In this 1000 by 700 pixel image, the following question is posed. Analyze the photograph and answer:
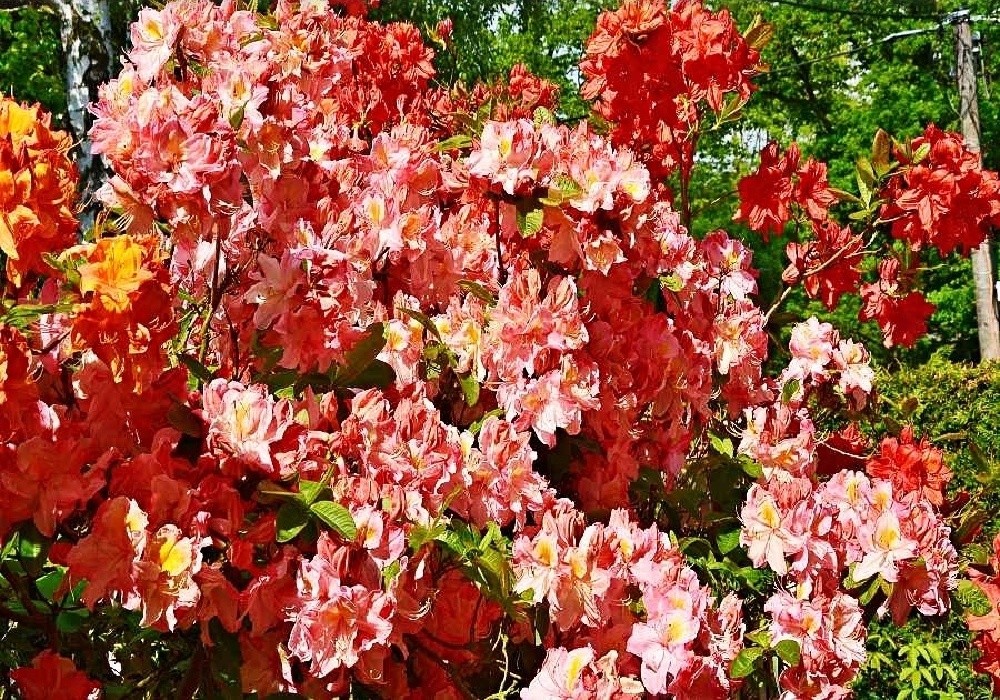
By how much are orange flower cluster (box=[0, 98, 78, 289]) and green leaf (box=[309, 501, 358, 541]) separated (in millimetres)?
422

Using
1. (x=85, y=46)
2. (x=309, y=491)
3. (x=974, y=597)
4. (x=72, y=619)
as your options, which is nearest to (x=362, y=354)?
(x=309, y=491)

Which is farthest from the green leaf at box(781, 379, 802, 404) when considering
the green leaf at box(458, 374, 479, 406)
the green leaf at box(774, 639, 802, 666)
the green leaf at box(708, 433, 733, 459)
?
the green leaf at box(458, 374, 479, 406)

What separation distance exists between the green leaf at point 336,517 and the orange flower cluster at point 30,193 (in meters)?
0.42

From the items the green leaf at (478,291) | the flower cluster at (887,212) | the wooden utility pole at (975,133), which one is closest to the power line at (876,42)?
the wooden utility pole at (975,133)

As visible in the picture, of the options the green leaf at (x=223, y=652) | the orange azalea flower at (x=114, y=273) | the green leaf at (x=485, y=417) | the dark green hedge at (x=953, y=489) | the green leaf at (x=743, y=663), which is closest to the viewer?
the orange azalea flower at (x=114, y=273)

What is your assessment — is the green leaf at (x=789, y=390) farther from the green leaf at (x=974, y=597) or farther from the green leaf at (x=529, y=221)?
the green leaf at (x=529, y=221)

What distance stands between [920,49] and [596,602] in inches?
709

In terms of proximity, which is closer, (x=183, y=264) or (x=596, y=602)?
(x=596, y=602)

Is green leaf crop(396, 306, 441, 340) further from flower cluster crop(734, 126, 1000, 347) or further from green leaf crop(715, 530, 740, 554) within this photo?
flower cluster crop(734, 126, 1000, 347)

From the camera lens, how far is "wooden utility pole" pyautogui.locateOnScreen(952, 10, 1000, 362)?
1295cm

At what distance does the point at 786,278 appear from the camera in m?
2.72

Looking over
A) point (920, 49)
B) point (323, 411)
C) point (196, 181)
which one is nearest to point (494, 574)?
point (323, 411)

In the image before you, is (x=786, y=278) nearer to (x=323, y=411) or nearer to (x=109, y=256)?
(x=323, y=411)

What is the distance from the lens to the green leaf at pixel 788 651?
5.24ft
